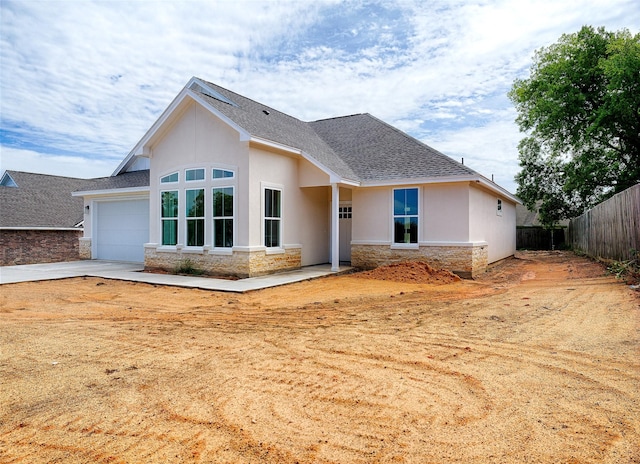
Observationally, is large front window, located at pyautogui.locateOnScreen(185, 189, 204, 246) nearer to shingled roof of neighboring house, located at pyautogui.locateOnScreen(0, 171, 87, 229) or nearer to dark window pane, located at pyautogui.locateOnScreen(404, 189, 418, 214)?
dark window pane, located at pyautogui.locateOnScreen(404, 189, 418, 214)

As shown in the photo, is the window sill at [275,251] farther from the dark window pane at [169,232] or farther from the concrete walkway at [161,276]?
the dark window pane at [169,232]

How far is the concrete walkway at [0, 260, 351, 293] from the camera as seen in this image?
10961 mm

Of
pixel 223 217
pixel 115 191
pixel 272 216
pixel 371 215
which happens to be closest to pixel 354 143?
pixel 371 215

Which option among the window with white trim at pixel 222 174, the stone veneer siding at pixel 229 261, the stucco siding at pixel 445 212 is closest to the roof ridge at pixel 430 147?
the stucco siding at pixel 445 212

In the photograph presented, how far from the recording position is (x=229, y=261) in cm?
1263

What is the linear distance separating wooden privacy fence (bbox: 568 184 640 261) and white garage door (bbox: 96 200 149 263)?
16717 millimetres

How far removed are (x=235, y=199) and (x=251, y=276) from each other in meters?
2.40

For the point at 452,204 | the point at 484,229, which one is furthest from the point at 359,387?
the point at 484,229

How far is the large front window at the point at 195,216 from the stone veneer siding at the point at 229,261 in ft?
1.43

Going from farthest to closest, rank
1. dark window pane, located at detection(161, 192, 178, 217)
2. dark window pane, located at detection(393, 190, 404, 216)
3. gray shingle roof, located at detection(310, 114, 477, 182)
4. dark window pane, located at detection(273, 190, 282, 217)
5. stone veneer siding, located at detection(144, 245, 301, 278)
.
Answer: dark window pane, located at detection(393, 190, 404, 216) < dark window pane, located at detection(161, 192, 178, 217) < gray shingle roof, located at detection(310, 114, 477, 182) < dark window pane, located at detection(273, 190, 282, 217) < stone veneer siding, located at detection(144, 245, 301, 278)

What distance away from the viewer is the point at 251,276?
40.2 ft

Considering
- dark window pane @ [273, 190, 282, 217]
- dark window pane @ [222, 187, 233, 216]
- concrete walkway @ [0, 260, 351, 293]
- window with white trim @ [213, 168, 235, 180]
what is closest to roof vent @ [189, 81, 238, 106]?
window with white trim @ [213, 168, 235, 180]

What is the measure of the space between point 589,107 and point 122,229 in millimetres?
27740

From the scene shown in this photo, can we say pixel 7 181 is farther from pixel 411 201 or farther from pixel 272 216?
pixel 411 201
